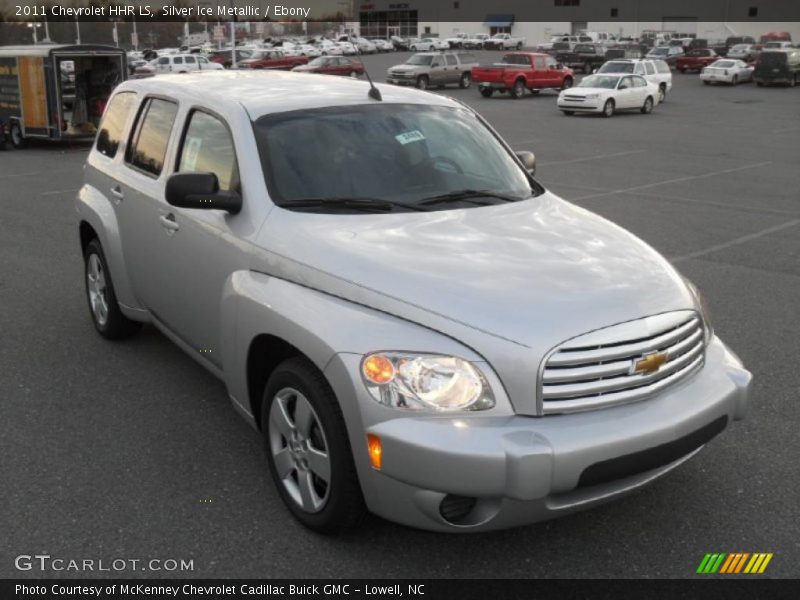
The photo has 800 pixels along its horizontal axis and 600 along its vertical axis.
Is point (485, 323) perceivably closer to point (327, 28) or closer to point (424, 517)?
point (424, 517)

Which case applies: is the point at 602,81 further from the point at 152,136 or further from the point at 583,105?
the point at 152,136

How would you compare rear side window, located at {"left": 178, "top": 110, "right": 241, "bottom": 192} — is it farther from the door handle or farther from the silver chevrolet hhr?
the door handle

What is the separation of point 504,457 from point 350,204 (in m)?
1.62

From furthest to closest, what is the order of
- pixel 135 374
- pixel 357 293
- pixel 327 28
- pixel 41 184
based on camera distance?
pixel 327 28 → pixel 41 184 → pixel 135 374 → pixel 357 293

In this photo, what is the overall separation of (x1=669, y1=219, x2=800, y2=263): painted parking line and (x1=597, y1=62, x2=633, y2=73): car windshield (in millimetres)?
23273

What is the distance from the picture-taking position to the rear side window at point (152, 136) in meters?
4.93

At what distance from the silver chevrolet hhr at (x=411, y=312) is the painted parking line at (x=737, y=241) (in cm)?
469

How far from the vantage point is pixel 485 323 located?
122 inches

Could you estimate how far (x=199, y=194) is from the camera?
393 cm

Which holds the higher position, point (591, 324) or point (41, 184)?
point (591, 324)

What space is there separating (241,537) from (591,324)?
1725 mm

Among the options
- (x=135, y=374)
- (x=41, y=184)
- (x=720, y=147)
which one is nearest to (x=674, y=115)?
(x=720, y=147)

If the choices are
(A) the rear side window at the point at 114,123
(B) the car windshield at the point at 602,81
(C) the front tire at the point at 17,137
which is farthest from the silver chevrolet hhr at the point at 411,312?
(B) the car windshield at the point at 602,81

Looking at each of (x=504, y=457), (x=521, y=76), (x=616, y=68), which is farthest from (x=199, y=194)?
(x=521, y=76)
